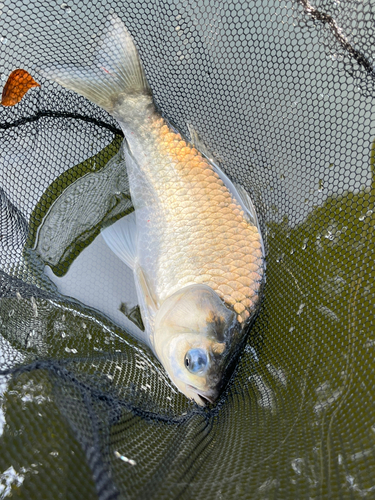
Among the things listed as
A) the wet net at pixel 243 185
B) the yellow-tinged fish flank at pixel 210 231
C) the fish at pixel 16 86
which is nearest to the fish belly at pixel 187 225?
the yellow-tinged fish flank at pixel 210 231

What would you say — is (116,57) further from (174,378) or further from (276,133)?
(174,378)

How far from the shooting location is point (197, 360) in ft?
6.13

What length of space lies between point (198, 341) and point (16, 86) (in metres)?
1.53

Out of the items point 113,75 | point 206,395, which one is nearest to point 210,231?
point 206,395

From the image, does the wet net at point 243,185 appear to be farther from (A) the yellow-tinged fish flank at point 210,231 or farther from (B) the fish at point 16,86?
(A) the yellow-tinged fish flank at point 210,231

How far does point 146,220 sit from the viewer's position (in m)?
2.25

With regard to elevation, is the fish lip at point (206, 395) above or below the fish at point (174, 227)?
below

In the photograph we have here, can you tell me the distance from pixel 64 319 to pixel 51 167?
0.86 metres

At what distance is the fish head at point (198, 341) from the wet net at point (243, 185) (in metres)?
0.18

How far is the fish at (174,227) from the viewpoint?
6.49 feet

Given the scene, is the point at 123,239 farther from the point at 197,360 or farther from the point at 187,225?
the point at 197,360

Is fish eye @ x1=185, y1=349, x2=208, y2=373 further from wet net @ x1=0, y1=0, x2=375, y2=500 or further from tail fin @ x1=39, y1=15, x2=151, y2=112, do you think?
tail fin @ x1=39, y1=15, x2=151, y2=112

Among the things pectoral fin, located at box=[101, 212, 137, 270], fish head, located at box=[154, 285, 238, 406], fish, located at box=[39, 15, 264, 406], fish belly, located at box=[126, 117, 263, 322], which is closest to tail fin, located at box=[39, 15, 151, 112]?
fish, located at box=[39, 15, 264, 406]

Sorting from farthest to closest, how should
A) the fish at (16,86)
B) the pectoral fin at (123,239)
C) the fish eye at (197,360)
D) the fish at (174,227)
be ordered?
the pectoral fin at (123,239), the fish at (16,86), the fish at (174,227), the fish eye at (197,360)
